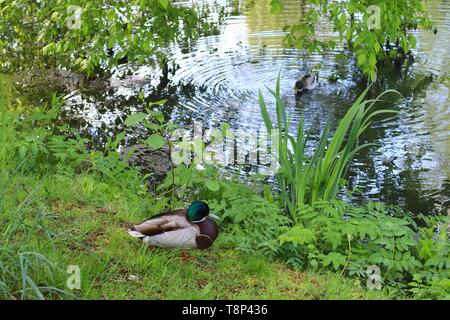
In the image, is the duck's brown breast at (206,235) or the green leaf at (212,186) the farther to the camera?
the green leaf at (212,186)

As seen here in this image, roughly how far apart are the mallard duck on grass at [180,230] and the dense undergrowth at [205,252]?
109mm

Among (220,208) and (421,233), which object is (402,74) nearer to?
(421,233)

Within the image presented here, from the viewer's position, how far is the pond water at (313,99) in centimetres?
753

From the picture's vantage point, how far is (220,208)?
5.02 m

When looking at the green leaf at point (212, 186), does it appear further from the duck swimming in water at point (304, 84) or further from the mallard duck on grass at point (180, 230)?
the duck swimming in water at point (304, 84)

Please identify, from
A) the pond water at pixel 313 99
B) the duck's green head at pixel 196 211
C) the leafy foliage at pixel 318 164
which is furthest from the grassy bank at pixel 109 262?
the pond water at pixel 313 99

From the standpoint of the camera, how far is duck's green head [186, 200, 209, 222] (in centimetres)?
429

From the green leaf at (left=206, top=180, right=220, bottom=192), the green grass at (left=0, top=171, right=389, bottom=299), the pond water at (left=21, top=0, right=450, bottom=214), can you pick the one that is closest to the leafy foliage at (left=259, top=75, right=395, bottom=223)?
the green leaf at (left=206, top=180, right=220, bottom=192)

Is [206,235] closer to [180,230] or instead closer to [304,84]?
[180,230]

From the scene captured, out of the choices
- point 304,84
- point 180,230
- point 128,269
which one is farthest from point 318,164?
point 304,84

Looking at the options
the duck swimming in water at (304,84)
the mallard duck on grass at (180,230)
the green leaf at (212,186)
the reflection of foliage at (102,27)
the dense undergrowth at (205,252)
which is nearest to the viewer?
the dense undergrowth at (205,252)

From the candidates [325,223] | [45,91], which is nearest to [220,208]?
[325,223]

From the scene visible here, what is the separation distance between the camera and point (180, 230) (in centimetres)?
422
